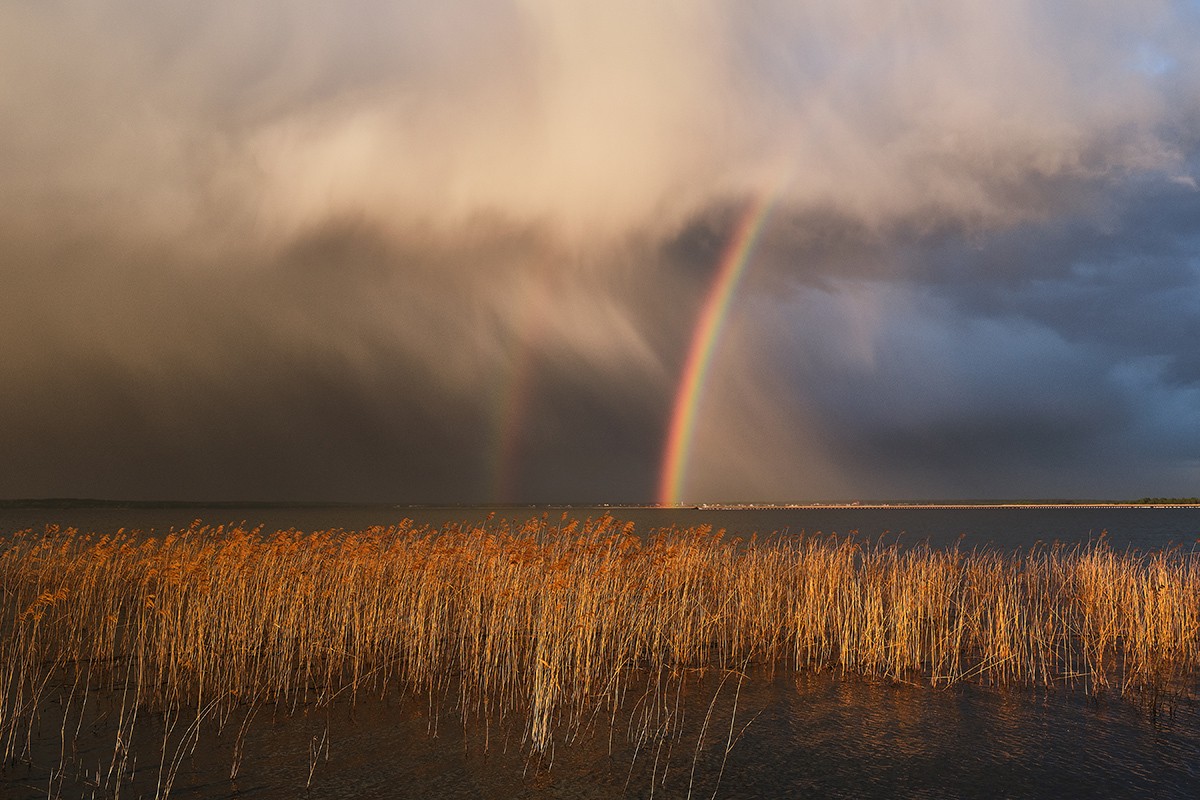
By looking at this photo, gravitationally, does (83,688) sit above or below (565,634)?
below

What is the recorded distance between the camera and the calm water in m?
8.15

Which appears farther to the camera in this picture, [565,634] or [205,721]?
[565,634]

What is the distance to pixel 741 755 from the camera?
9.21m

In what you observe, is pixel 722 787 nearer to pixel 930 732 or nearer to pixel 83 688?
pixel 930 732

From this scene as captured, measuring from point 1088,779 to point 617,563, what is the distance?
7.62 metres

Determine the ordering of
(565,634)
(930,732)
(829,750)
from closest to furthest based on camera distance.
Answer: (829,750) → (930,732) → (565,634)

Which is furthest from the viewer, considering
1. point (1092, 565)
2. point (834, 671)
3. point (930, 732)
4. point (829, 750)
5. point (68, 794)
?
point (1092, 565)

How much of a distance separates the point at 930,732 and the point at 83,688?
12212 millimetres

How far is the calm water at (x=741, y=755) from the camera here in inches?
321

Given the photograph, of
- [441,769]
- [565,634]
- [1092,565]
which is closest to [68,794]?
[441,769]

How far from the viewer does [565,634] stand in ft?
36.4

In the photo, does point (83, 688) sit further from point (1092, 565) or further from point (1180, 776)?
point (1092, 565)

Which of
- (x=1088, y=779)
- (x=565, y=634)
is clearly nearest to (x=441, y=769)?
(x=565, y=634)

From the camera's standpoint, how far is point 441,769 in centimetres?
866
